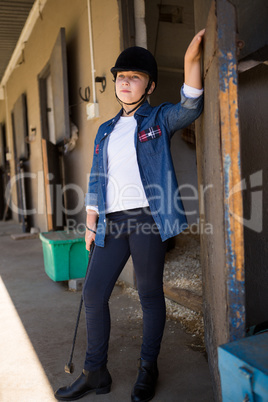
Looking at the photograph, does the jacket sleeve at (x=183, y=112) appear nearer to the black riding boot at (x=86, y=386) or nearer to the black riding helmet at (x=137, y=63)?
the black riding helmet at (x=137, y=63)

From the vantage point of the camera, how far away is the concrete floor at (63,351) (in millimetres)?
1734

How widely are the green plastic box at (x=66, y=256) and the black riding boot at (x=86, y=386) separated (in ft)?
5.65

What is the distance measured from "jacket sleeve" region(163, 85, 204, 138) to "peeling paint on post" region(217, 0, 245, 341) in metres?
0.30

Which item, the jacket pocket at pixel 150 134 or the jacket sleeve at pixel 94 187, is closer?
the jacket pocket at pixel 150 134

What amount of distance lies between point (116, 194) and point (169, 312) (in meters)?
1.29

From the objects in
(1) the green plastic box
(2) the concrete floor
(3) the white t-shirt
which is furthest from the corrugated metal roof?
(3) the white t-shirt

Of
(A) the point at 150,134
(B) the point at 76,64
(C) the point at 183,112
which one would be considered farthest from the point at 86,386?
(B) the point at 76,64

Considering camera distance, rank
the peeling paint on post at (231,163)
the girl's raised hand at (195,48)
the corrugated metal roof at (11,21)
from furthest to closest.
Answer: the corrugated metal roof at (11,21) < the girl's raised hand at (195,48) < the peeling paint on post at (231,163)

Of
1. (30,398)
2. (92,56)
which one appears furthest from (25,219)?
(30,398)

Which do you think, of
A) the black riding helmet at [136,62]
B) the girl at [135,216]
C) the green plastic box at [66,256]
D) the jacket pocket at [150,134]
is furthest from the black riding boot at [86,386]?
the green plastic box at [66,256]

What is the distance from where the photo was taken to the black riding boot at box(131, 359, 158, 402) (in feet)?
5.35

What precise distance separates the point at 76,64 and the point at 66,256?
7.58 ft

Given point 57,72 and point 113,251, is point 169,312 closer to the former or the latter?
point 113,251

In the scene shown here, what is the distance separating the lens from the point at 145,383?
1.68 m
